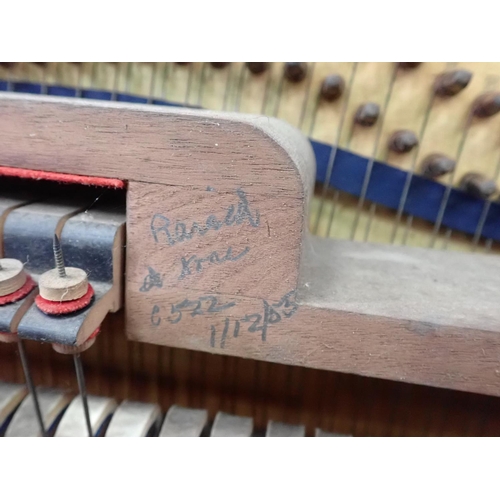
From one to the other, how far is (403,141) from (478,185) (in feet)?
0.57

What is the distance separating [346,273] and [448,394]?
377 millimetres

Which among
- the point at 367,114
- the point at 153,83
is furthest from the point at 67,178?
the point at 367,114

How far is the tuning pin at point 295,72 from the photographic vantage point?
860mm

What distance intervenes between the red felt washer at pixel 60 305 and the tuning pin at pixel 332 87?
0.64m

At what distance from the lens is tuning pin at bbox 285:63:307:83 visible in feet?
2.82

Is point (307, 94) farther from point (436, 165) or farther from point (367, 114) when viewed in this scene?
point (436, 165)

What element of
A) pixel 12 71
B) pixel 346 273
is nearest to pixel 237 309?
pixel 346 273

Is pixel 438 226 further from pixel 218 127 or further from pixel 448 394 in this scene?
pixel 218 127

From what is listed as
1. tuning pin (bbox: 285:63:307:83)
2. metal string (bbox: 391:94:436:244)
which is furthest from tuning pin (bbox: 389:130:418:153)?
tuning pin (bbox: 285:63:307:83)

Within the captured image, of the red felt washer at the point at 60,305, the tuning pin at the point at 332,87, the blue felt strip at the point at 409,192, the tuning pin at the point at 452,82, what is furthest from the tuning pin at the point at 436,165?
the red felt washer at the point at 60,305

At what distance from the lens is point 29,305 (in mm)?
528

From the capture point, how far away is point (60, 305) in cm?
48

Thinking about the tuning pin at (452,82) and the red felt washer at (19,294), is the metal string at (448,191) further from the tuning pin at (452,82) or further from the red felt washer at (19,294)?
the red felt washer at (19,294)

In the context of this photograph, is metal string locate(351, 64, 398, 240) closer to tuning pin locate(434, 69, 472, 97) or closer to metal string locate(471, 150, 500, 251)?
tuning pin locate(434, 69, 472, 97)
